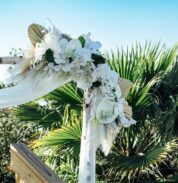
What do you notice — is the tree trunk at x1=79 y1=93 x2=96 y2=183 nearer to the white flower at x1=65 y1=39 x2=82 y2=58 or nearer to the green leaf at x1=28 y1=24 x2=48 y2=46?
the white flower at x1=65 y1=39 x2=82 y2=58

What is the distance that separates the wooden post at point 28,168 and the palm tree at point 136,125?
2.75m

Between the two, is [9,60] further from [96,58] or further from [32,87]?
[96,58]

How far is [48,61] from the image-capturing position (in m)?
2.55

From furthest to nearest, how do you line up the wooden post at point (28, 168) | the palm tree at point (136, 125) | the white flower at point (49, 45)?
the palm tree at point (136, 125) → the white flower at point (49, 45) → the wooden post at point (28, 168)

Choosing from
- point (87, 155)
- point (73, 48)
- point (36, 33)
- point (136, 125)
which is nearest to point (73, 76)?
point (73, 48)

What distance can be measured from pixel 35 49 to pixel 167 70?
2922mm

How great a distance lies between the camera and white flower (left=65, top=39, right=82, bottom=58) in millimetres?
2611

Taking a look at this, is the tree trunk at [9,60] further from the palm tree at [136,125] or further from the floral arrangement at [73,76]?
the palm tree at [136,125]

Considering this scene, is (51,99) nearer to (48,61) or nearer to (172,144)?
(172,144)

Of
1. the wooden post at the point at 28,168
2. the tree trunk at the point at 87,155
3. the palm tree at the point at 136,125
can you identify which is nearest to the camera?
the wooden post at the point at 28,168

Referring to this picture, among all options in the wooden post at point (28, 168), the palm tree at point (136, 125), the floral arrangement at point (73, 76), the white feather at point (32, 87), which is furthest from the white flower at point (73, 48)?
the palm tree at point (136, 125)

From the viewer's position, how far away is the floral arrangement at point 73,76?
102 inches

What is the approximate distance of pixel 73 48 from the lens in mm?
2623

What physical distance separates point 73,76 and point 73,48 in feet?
0.50
